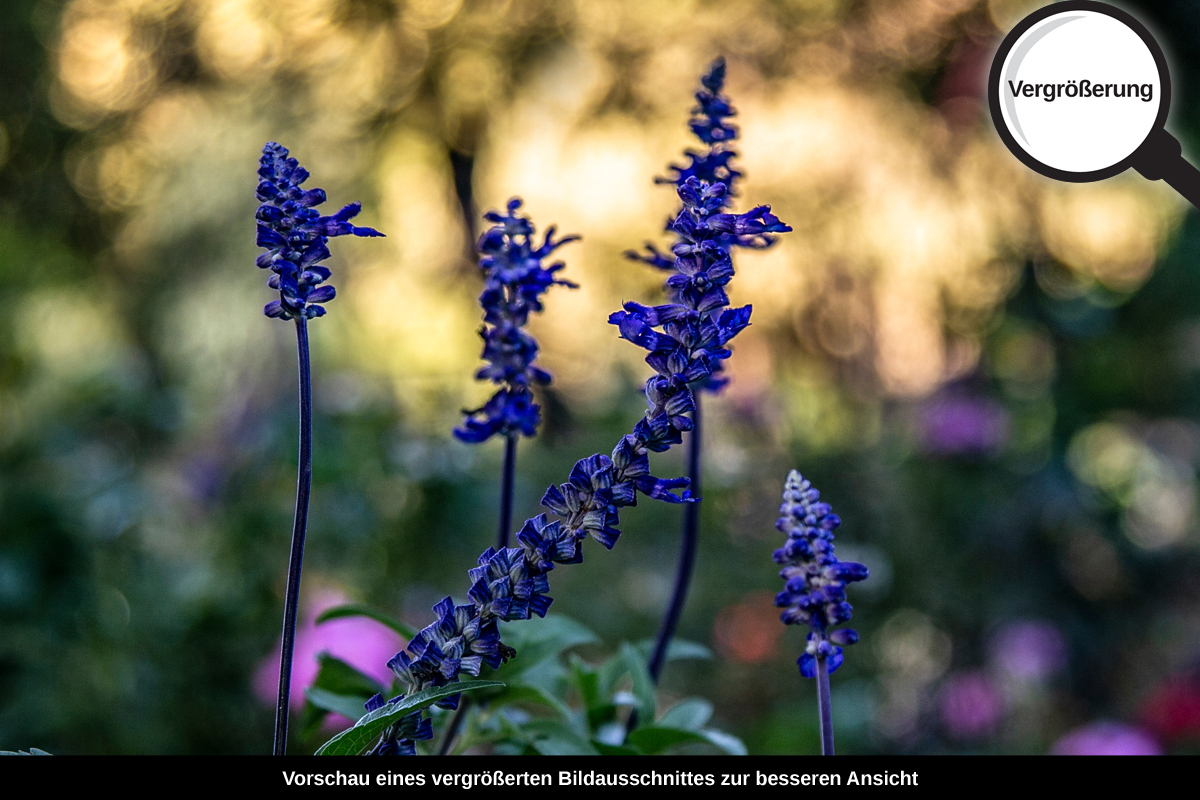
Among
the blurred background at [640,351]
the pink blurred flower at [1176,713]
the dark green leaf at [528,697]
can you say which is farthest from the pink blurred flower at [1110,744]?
the dark green leaf at [528,697]

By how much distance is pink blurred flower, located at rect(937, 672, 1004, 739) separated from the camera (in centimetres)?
208

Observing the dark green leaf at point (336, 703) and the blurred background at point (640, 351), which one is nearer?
the dark green leaf at point (336, 703)

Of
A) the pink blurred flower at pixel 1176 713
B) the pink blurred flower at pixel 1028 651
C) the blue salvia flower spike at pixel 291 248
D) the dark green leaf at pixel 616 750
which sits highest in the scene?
the pink blurred flower at pixel 1028 651

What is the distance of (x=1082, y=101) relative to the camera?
1.11 metres

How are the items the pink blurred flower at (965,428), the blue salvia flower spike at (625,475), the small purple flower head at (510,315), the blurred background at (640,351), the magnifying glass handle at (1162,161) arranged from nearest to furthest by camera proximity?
1. the blue salvia flower spike at (625,475)
2. the small purple flower head at (510,315)
3. the magnifying glass handle at (1162,161)
4. the blurred background at (640,351)
5. the pink blurred flower at (965,428)

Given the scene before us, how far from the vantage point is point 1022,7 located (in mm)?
2455

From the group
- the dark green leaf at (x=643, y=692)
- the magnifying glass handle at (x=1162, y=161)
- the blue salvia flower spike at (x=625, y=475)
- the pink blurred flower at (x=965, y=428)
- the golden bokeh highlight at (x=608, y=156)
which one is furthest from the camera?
the golden bokeh highlight at (x=608, y=156)

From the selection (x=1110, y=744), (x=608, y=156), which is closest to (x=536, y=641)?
(x=1110, y=744)

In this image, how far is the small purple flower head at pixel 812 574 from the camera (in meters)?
0.51

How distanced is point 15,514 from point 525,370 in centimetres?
136

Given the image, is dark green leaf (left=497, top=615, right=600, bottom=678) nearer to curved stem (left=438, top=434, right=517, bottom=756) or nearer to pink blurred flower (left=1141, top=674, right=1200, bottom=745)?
curved stem (left=438, top=434, right=517, bottom=756)

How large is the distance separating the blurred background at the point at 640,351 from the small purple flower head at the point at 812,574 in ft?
4.75

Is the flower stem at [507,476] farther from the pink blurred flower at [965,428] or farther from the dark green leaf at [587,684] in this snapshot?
the pink blurred flower at [965,428]

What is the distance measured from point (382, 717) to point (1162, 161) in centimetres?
90
